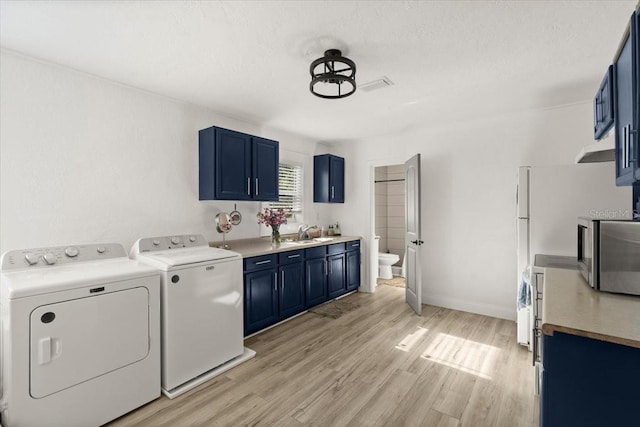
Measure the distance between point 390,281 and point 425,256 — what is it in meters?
1.39

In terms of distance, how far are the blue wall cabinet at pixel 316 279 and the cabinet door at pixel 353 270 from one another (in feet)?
1.79

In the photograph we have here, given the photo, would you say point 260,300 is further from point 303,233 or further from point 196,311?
point 303,233

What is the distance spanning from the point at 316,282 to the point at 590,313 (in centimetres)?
309

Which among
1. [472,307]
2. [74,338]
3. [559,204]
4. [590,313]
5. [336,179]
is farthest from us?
[336,179]

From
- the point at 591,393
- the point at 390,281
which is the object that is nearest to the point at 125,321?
the point at 591,393

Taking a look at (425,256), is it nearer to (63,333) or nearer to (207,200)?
(207,200)

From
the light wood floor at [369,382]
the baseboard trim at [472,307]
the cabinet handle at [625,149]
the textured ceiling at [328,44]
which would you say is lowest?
the light wood floor at [369,382]

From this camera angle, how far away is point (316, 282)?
13.5ft

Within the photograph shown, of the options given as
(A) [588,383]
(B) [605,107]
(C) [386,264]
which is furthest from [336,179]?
(A) [588,383]

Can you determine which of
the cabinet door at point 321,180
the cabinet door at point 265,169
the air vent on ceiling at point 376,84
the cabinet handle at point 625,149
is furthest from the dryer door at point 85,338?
the cabinet door at point 321,180

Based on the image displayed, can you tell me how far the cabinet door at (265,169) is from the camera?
3590 mm

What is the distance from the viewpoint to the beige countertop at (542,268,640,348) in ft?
3.58

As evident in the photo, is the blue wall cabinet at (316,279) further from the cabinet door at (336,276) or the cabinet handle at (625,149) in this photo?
the cabinet handle at (625,149)

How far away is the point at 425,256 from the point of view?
4.36 metres
